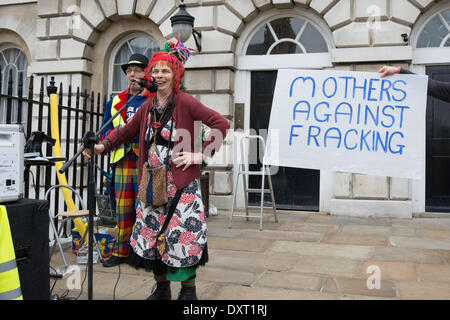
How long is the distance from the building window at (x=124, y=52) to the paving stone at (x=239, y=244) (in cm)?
548

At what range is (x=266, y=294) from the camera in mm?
3656

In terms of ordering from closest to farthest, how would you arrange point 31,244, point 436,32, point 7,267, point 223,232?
1. point 7,267
2. point 31,244
3. point 223,232
4. point 436,32

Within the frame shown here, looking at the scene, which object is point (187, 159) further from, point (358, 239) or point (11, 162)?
point (358, 239)

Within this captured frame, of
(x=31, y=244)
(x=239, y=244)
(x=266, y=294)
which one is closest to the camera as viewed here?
(x=31, y=244)

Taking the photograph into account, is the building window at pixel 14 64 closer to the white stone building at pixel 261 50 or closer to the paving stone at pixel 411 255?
the white stone building at pixel 261 50

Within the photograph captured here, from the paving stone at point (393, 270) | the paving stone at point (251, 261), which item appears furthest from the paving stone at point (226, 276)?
the paving stone at point (393, 270)

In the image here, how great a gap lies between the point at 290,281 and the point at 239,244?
1.70 meters

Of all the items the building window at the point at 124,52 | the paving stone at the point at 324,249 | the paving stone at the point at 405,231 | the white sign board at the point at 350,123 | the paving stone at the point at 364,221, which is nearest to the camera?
the white sign board at the point at 350,123

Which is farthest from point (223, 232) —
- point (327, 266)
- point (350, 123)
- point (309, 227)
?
point (350, 123)

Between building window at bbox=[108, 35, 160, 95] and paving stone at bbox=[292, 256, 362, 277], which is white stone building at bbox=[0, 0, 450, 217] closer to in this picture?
building window at bbox=[108, 35, 160, 95]

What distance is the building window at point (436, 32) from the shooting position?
822 centimetres
